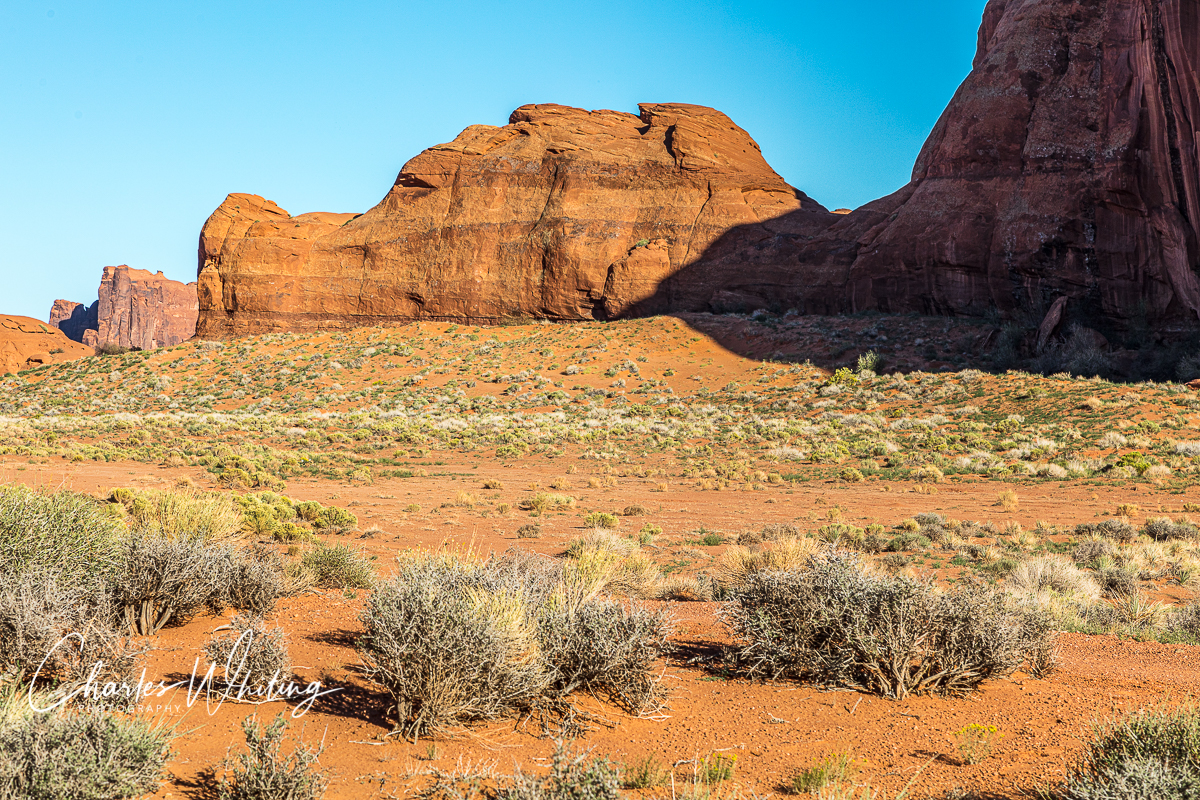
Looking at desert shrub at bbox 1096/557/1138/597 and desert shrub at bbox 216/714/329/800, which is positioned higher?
desert shrub at bbox 216/714/329/800

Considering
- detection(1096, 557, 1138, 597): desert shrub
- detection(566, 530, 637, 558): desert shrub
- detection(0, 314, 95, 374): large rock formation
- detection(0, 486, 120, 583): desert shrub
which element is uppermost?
detection(0, 314, 95, 374): large rock formation

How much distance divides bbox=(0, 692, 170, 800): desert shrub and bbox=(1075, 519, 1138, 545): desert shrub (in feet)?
47.9

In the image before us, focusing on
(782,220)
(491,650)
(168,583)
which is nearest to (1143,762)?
(491,650)

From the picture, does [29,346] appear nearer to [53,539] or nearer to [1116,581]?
[53,539]

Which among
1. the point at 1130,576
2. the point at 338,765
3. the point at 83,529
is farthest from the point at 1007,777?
the point at 1130,576

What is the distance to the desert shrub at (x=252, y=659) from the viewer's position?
16.7 feet

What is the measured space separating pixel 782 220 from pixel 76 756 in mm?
49077

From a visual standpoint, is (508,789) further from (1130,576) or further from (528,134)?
(528,134)

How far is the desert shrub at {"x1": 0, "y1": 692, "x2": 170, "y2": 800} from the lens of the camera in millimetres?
3346

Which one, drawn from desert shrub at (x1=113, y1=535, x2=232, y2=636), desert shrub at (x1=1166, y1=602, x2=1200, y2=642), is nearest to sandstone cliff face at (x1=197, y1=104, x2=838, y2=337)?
desert shrub at (x1=1166, y1=602, x2=1200, y2=642)

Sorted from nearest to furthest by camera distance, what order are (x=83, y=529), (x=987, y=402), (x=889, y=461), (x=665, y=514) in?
(x=83, y=529) < (x=665, y=514) < (x=889, y=461) < (x=987, y=402)

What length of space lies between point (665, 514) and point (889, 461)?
10333mm

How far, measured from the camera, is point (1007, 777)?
13.6 ft

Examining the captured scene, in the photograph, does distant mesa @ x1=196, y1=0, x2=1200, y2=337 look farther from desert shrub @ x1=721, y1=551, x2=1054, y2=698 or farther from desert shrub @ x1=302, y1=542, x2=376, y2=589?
desert shrub @ x1=302, y1=542, x2=376, y2=589
